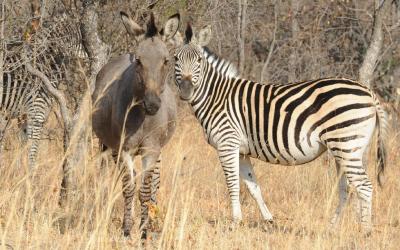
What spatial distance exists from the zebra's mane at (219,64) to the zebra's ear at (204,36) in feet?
0.63

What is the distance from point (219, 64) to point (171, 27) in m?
1.53

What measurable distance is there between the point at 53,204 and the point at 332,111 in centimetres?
281

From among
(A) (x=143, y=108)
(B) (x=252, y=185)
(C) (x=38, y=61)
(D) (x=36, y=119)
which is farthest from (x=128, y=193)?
(D) (x=36, y=119)

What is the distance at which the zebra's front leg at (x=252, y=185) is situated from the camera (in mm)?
7715

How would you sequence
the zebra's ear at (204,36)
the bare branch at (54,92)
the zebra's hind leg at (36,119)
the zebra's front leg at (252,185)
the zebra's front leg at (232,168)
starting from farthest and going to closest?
the zebra's hind leg at (36,119) → the zebra's ear at (204,36) → the zebra's front leg at (252,185) → the zebra's front leg at (232,168) → the bare branch at (54,92)

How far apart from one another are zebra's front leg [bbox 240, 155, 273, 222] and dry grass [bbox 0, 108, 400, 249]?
153 mm

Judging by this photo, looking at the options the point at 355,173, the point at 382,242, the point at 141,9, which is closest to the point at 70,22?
the point at 141,9

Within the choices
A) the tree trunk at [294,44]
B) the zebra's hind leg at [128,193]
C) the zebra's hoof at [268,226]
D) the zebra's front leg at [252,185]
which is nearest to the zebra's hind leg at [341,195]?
the zebra's hoof at [268,226]

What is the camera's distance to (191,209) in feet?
25.4

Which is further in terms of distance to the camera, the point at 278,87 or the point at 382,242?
the point at 278,87

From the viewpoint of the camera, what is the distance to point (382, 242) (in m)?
6.17

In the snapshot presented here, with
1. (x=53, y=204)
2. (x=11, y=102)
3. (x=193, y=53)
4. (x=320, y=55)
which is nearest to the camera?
(x=53, y=204)

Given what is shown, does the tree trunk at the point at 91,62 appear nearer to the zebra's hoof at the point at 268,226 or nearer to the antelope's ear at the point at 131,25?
the antelope's ear at the point at 131,25

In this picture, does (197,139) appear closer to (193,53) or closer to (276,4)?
(276,4)
